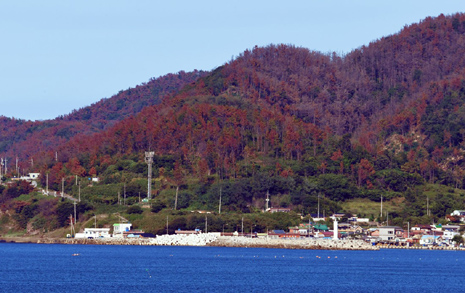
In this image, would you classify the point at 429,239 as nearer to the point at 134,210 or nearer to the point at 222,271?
the point at 134,210

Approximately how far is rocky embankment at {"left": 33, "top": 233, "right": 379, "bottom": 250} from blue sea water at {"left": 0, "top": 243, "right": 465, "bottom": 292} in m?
3.99

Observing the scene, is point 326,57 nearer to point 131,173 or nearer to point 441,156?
point 441,156

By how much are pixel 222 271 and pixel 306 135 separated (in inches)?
2755

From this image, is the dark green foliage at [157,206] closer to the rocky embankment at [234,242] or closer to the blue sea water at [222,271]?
the rocky embankment at [234,242]

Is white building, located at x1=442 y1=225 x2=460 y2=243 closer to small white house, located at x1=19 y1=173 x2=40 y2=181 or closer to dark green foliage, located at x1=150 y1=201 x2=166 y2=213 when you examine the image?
dark green foliage, located at x1=150 y1=201 x2=166 y2=213

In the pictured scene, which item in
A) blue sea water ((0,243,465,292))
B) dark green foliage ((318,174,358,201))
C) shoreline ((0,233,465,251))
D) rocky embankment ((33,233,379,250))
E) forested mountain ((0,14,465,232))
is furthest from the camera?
forested mountain ((0,14,465,232))

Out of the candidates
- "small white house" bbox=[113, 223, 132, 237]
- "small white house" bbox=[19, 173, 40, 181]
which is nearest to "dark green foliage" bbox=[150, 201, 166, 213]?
"small white house" bbox=[113, 223, 132, 237]

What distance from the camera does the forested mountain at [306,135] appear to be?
118 meters

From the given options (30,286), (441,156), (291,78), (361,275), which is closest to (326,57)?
(291,78)

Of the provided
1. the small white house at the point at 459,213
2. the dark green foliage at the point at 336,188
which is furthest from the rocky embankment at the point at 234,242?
the small white house at the point at 459,213

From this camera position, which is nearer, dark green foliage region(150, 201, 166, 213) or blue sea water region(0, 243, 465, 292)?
blue sea water region(0, 243, 465, 292)

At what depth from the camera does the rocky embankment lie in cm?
10356

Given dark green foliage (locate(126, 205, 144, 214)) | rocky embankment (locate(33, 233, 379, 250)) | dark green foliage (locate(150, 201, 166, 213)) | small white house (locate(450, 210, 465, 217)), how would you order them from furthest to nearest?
1. small white house (locate(450, 210, 465, 217))
2. dark green foliage (locate(150, 201, 166, 213))
3. dark green foliage (locate(126, 205, 144, 214))
4. rocky embankment (locate(33, 233, 379, 250))

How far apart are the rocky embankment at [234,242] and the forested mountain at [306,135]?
6.68 meters
